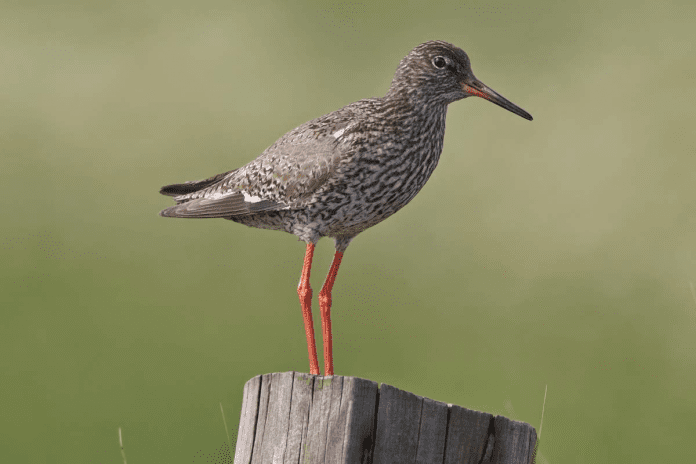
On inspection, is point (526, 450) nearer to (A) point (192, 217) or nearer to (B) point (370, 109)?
(B) point (370, 109)

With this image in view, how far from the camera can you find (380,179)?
17.8 ft

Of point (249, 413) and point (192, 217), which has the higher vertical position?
point (192, 217)

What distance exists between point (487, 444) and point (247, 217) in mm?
3281

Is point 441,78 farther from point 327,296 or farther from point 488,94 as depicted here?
point 327,296

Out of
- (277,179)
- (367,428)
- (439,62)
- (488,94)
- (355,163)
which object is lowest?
(367,428)

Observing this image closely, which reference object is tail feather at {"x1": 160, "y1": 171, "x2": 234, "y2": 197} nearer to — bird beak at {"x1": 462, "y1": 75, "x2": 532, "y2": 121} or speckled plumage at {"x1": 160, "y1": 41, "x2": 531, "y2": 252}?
speckled plumage at {"x1": 160, "y1": 41, "x2": 531, "y2": 252}

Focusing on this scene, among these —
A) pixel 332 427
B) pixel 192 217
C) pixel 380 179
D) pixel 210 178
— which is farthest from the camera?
pixel 210 178

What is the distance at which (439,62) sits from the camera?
5770 millimetres

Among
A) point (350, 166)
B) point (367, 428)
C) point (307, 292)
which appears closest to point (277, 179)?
point (350, 166)

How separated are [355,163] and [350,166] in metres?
0.04

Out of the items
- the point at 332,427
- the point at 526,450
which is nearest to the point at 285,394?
the point at 332,427

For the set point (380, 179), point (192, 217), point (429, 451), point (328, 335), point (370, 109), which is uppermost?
point (370, 109)

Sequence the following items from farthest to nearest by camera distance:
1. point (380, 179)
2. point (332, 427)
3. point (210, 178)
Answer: point (210, 178)
point (380, 179)
point (332, 427)

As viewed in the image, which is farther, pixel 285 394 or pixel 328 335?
pixel 328 335
